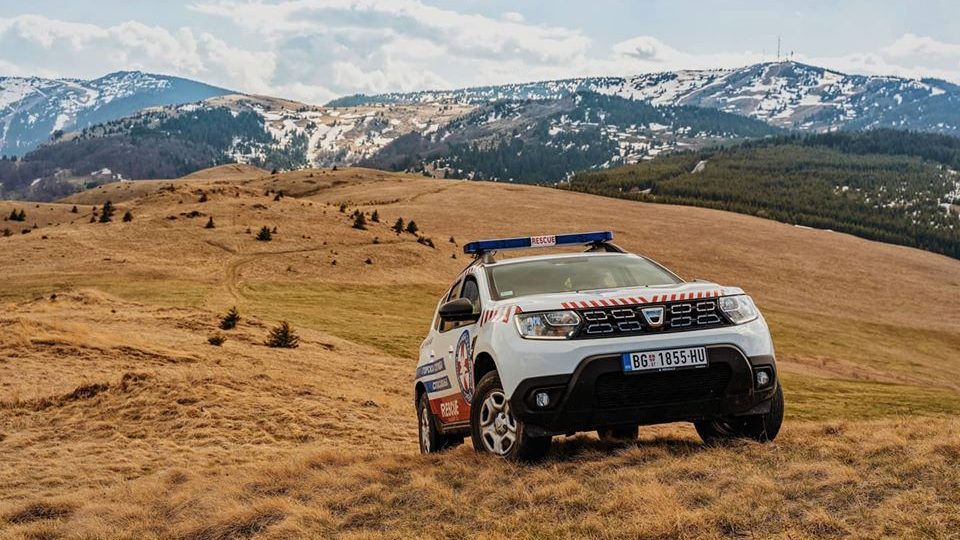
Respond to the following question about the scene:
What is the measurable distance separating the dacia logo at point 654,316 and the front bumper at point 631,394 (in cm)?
45

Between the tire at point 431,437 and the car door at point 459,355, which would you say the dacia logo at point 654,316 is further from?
the tire at point 431,437

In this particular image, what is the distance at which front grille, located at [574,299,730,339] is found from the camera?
7754 millimetres

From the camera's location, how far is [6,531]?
8.13m

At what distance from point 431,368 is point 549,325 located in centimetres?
355

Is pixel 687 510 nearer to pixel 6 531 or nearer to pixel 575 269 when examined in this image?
pixel 575 269

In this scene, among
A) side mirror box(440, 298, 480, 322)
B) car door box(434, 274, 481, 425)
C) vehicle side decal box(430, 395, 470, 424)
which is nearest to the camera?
side mirror box(440, 298, 480, 322)

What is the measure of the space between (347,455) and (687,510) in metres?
5.16

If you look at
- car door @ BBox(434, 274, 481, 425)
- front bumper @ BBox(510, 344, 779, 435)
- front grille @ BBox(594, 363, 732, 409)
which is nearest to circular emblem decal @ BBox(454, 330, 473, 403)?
car door @ BBox(434, 274, 481, 425)

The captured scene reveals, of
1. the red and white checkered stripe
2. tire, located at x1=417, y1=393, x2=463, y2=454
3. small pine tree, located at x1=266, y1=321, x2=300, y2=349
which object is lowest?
small pine tree, located at x1=266, y1=321, x2=300, y2=349

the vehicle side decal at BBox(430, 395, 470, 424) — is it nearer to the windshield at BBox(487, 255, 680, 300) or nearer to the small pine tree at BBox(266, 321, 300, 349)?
the windshield at BBox(487, 255, 680, 300)

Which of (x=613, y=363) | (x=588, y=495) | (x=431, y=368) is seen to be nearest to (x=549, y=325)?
(x=613, y=363)

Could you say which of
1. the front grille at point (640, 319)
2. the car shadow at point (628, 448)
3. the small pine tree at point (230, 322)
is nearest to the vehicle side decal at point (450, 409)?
the car shadow at point (628, 448)

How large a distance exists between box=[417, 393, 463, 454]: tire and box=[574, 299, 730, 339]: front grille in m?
3.64

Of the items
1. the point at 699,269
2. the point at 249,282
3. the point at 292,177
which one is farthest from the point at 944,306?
the point at 292,177
